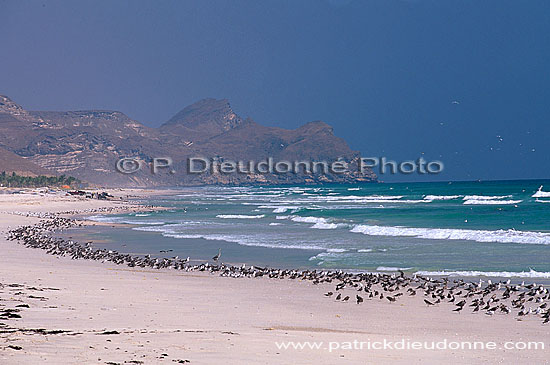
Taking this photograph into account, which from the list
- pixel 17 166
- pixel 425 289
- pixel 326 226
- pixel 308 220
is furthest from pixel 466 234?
pixel 17 166

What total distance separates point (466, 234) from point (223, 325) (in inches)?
846

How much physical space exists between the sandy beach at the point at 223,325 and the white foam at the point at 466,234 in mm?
14064

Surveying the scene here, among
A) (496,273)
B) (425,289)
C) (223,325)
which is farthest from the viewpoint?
(496,273)

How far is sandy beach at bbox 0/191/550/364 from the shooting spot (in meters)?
7.33

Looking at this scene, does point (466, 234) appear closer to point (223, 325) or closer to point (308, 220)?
point (308, 220)

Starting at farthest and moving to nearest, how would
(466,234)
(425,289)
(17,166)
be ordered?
(17,166), (466,234), (425,289)

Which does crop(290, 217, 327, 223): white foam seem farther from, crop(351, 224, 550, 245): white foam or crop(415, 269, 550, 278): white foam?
crop(415, 269, 550, 278): white foam

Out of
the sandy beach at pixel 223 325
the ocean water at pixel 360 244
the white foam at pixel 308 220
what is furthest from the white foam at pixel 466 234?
the sandy beach at pixel 223 325

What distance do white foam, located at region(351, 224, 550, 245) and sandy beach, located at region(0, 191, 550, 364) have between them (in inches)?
554

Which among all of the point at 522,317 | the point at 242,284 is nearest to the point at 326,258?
the point at 242,284

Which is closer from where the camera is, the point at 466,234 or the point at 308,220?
the point at 466,234

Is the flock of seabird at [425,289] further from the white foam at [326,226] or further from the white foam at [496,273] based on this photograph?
the white foam at [326,226]

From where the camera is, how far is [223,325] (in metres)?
9.57

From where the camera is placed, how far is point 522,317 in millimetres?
11219
